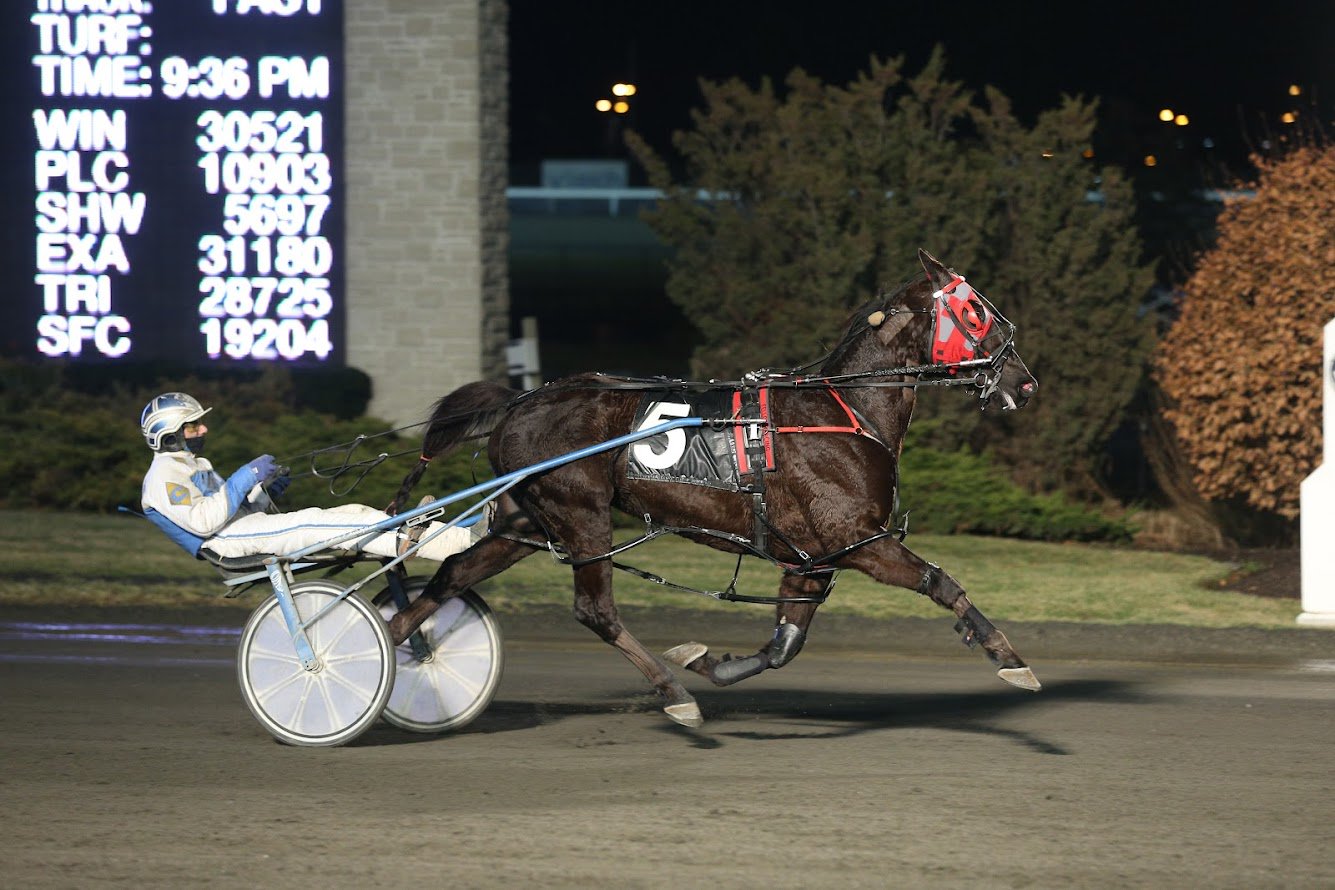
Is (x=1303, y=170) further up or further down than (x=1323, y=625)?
further up

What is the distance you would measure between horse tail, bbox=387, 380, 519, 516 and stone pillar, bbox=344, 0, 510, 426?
9.64m

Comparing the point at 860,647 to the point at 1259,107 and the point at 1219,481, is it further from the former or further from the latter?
the point at 1259,107

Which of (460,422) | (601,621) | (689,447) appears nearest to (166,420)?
(460,422)

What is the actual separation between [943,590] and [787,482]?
0.79 meters

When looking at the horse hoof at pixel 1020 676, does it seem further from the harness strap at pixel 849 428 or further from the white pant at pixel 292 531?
the white pant at pixel 292 531

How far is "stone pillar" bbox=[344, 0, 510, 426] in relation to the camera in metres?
17.7

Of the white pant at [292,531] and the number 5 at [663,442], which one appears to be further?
the number 5 at [663,442]

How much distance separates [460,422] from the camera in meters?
8.02

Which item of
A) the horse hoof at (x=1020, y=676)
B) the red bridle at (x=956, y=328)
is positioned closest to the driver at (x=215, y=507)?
the red bridle at (x=956, y=328)

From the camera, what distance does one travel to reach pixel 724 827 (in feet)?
19.9

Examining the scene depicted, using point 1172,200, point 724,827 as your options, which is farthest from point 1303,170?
point 1172,200

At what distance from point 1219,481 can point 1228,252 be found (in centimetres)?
172

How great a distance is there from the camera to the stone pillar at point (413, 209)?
58.0 ft

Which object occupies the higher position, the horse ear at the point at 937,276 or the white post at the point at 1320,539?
the horse ear at the point at 937,276
